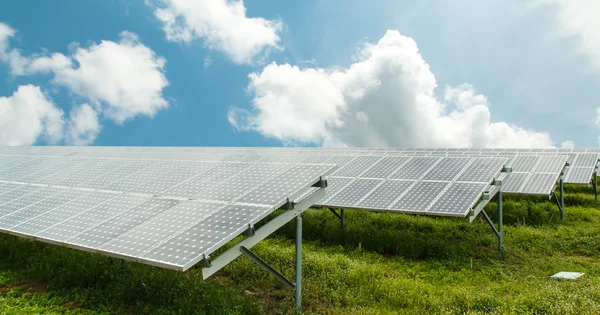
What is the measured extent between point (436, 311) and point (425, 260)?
12.4 feet

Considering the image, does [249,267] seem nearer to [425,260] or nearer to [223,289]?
[223,289]

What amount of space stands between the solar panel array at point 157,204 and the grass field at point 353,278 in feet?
4.20

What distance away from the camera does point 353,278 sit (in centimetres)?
852

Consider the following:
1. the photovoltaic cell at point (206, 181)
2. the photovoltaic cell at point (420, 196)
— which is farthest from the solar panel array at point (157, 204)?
the photovoltaic cell at point (420, 196)

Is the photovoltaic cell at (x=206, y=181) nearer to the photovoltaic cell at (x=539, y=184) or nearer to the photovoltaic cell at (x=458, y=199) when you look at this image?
the photovoltaic cell at (x=458, y=199)

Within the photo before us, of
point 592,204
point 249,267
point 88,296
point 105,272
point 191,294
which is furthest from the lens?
point 592,204

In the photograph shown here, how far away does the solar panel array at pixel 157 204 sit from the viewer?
632cm

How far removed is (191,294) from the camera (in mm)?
7535

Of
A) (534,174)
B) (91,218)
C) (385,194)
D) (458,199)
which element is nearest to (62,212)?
(91,218)

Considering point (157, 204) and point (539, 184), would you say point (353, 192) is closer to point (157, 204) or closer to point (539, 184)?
point (157, 204)

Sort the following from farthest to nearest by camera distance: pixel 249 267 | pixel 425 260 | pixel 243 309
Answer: pixel 425 260
pixel 249 267
pixel 243 309

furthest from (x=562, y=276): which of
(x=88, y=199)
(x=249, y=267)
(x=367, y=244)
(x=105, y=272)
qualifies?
(x=88, y=199)

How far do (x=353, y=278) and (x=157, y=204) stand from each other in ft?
12.7

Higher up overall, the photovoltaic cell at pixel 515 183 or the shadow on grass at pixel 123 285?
the photovoltaic cell at pixel 515 183
